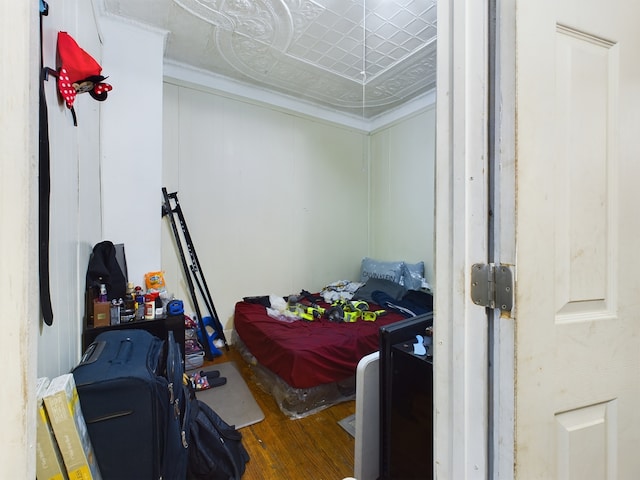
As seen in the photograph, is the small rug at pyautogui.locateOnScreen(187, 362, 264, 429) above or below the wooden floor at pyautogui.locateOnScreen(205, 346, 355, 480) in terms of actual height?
above

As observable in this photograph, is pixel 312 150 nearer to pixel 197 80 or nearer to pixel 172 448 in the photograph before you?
pixel 197 80

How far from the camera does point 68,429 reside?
873 millimetres

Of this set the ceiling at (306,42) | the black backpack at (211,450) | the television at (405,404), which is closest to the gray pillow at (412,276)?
the television at (405,404)

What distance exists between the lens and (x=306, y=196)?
12.3 feet

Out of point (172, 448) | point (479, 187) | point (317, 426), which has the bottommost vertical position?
point (317, 426)

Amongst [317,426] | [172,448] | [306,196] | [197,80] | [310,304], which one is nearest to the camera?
[172,448]

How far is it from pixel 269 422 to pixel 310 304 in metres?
1.39

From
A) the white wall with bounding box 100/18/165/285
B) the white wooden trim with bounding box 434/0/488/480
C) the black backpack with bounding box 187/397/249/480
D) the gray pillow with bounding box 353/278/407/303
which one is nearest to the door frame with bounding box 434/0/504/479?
the white wooden trim with bounding box 434/0/488/480

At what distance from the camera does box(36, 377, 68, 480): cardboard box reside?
83 cm

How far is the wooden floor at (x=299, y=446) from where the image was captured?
60.0 inches

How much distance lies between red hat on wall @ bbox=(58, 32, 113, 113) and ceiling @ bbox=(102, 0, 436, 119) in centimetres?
124

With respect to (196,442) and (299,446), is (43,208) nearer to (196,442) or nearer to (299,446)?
(196,442)

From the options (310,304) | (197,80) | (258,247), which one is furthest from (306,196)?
(197,80)

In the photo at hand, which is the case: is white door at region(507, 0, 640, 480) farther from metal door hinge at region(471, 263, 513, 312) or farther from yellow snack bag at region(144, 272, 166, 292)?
yellow snack bag at region(144, 272, 166, 292)
